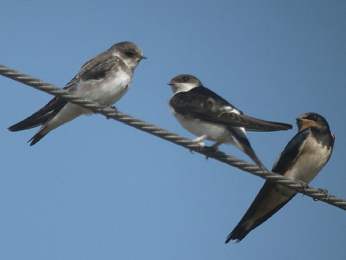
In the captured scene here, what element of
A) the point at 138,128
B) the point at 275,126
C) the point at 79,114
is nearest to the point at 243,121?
the point at 275,126

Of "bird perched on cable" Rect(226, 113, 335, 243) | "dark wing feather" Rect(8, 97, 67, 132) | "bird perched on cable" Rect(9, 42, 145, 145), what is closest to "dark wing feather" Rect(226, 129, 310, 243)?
"bird perched on cable" Rect(226, 113, 335, 243)

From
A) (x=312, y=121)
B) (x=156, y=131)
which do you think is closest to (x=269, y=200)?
(x=312, y=121)

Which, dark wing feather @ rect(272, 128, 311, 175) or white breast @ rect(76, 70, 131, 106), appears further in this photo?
dark wing feather @ rect(272, 128, 311, 175)

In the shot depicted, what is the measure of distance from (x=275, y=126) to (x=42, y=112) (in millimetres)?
1811

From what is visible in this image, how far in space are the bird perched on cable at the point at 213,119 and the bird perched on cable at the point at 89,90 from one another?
0.37 m

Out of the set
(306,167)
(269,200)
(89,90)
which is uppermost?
(89,90)

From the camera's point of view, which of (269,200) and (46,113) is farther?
(269,200)

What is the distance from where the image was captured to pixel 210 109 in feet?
18.7

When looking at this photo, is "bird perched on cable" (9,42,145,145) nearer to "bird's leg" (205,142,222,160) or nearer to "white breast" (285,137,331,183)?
"bird's leg" (205,142,222,160)

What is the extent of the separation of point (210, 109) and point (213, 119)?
0.40 feet

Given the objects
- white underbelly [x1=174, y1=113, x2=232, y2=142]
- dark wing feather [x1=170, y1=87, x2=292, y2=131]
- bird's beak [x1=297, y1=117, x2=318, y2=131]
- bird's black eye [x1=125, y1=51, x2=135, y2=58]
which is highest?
bird's black eye [x1=125, y1=51, x2=135, y2=58]

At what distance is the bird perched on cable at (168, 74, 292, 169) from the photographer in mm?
5289

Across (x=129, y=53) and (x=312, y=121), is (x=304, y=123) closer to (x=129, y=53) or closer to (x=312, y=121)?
(x=312, y=121)

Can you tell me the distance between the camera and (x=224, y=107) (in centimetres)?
569
